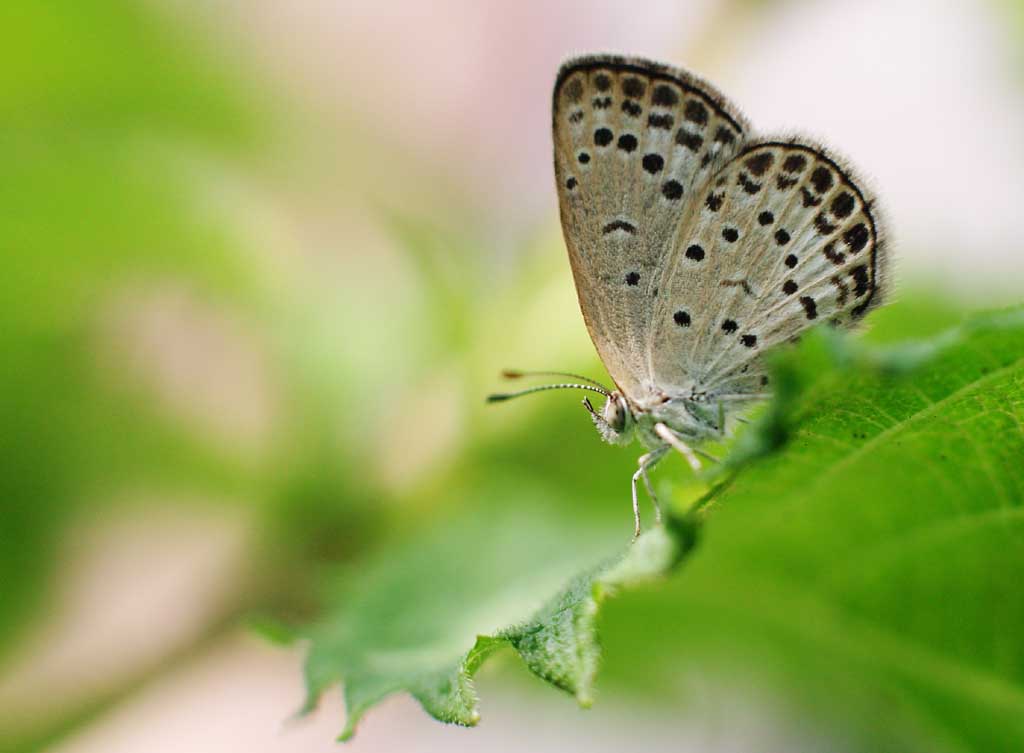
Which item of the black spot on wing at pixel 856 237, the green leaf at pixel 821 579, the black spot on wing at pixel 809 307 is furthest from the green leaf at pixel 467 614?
the black spot on wing at pixel 856 237

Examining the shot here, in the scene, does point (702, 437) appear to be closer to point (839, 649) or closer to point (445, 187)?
point (839, 649)

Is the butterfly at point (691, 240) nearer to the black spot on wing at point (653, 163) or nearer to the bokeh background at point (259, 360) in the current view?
the black spot on wing at point (653, 163)

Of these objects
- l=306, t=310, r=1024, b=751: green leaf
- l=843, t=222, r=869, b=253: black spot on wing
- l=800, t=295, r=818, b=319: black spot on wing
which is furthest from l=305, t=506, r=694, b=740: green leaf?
l=843, t=222, r=869, b=253: black spot on wing

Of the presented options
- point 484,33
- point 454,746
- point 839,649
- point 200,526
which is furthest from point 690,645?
point 484,33

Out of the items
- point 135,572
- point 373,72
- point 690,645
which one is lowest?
point 690,645

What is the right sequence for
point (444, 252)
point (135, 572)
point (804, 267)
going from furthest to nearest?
point (135, 572), point (444, 252), point (804, 267)

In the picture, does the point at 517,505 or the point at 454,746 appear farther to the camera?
the point at 454,746
